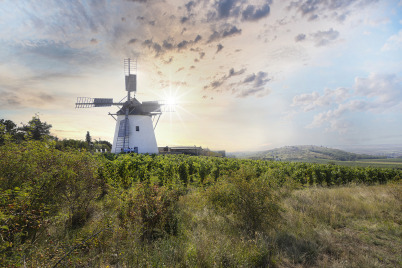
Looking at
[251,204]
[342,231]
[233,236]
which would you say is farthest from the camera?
[342,231]

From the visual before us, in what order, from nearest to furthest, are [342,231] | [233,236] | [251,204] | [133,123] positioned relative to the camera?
[233,236] → [251,204] → [342,231] → [133,123]

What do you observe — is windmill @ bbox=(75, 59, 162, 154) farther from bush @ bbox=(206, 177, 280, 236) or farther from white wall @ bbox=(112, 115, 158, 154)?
bush @ bbox=(206, 177, 280, 236)

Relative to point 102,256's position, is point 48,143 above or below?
above

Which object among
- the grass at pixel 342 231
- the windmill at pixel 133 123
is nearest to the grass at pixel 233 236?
the grass at pixel 342 231

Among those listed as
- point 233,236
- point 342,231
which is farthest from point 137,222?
point 342,231

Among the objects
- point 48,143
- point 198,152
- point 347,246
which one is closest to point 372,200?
point 347,246

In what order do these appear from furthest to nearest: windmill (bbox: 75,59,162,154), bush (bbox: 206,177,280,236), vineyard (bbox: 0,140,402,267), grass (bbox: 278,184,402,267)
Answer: windmill (bbox: 75,59,162,154) → bush (bbox: 206,177,280,236) → grass (bbox: 278,184,402,267) → vineyard (bbox: 0,140,402,267)

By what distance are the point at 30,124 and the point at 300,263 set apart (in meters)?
9.20

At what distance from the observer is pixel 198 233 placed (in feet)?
18.0

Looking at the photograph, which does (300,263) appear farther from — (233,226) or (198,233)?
(198,233)

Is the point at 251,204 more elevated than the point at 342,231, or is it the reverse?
the point at 251,204

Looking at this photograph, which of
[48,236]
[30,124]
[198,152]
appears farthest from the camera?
[198,152]

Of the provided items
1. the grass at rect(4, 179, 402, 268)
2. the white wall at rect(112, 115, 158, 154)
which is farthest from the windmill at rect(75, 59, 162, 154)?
the grass at rect(4, 179, 402, 268)

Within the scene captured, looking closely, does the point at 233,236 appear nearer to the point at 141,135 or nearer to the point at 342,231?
the point at 342,231
